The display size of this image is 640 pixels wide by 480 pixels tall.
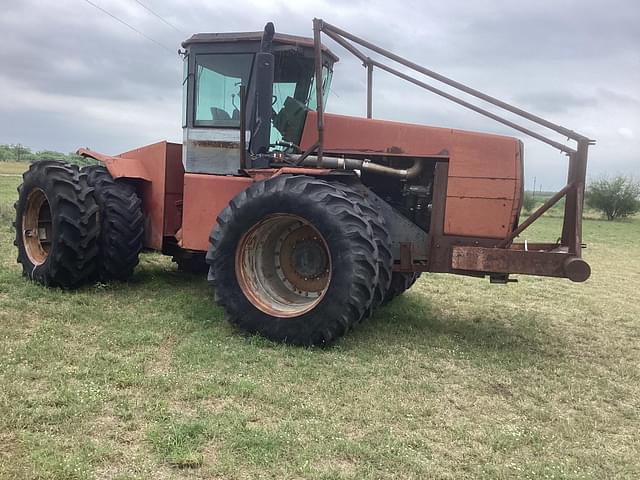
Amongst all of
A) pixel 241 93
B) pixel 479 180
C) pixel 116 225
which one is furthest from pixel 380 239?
pixel 116 225

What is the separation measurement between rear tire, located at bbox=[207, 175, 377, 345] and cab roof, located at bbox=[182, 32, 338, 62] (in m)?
1.70

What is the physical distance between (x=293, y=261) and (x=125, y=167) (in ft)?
8.51

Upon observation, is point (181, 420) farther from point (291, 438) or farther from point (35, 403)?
point (35, 403)

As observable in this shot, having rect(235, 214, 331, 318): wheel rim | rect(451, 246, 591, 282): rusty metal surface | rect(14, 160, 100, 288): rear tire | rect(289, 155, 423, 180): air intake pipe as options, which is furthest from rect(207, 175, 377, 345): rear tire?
rect(14, 160, 100, 288): rear tire

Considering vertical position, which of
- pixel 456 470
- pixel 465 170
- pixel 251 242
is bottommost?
pixel 456 470

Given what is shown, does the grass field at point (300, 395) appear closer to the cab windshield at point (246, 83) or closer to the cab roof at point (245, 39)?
the cab windshield at point (246, 83)

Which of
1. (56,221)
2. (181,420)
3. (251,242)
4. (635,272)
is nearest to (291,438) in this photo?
(181,420)

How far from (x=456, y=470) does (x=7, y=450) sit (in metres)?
2.37

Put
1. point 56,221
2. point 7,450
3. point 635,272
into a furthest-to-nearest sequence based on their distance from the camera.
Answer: point 635,272
point 56,221
point 7,450

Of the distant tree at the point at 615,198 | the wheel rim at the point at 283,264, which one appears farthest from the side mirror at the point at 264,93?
the distant tree at the point at 615,198

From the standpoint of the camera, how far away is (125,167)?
7098 mm

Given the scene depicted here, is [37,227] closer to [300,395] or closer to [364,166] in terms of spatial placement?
[364,166]

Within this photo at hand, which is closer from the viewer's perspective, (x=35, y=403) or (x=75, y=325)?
(x=35, y=403)

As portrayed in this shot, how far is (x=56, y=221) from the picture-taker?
21.4 feet
